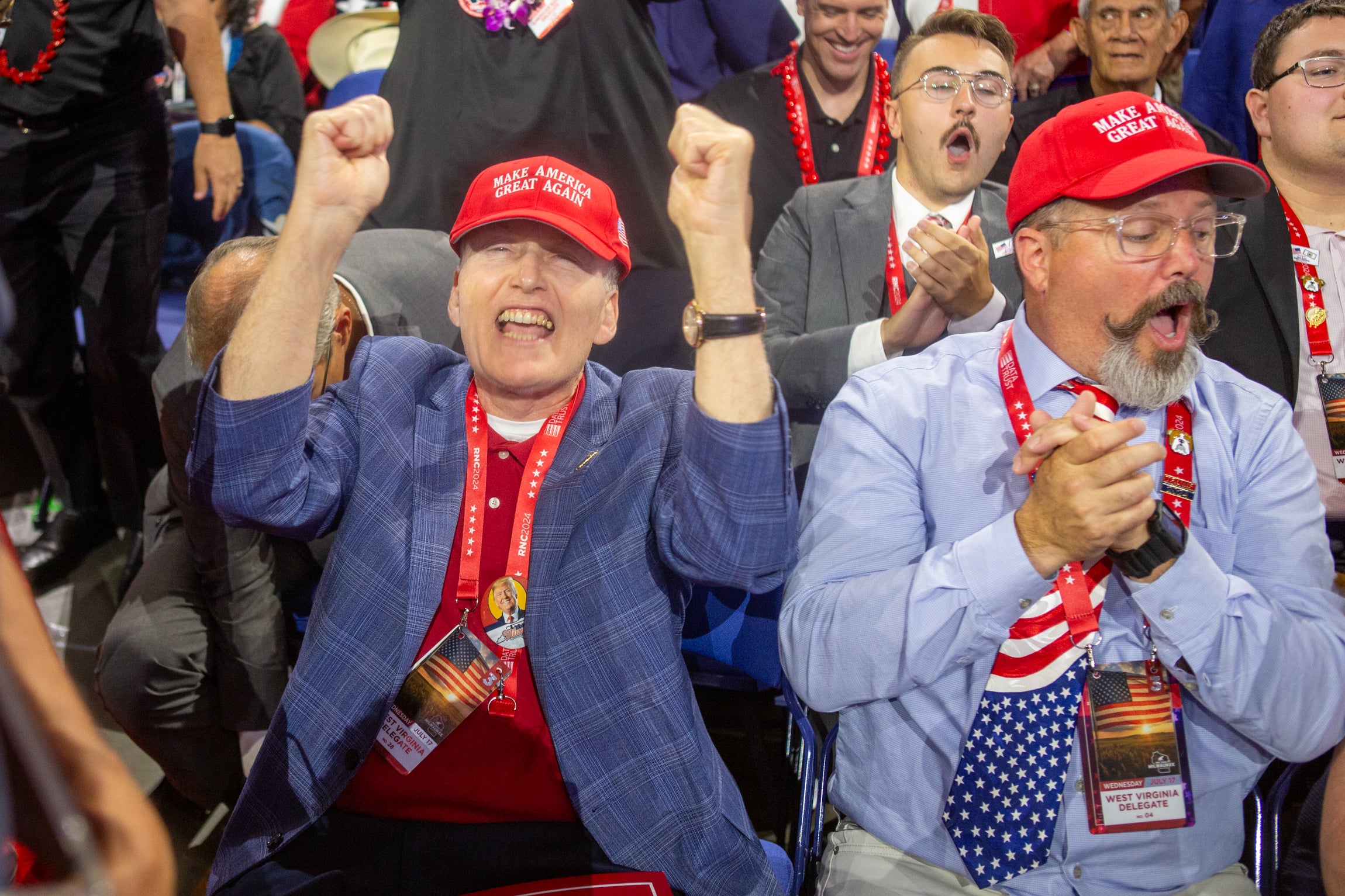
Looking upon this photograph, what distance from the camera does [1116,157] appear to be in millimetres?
1826

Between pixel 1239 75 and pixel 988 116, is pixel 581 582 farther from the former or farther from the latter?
pixel 1239 75

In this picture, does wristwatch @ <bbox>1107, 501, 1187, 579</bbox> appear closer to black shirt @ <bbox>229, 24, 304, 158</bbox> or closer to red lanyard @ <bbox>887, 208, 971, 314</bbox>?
red lanyard @ <bbox>887, 208, 971, 314</bbox>

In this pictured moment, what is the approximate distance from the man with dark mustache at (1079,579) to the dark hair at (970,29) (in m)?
1.04

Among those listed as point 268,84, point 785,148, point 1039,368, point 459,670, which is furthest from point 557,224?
point 268,84

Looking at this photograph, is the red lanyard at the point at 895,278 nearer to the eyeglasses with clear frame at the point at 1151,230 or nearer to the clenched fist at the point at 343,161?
the eyeglasses with clear frame at the point at 1151,230

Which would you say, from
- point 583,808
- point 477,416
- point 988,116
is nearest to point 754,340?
point 477,416

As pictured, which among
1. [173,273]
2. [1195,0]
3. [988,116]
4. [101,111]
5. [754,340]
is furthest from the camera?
[173,273]

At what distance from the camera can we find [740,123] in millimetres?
3381

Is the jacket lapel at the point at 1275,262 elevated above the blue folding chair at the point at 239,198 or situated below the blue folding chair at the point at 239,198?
below

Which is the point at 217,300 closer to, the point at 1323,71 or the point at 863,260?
the point at 863,260

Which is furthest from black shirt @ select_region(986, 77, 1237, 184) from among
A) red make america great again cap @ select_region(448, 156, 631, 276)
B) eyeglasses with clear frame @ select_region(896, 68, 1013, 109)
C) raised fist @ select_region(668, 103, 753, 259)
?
raised fist @ select_region(668, 103, 753, 259)

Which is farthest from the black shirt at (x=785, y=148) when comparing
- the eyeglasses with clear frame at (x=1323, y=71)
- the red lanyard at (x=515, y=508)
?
the red lanyard at (x=515, y=508)

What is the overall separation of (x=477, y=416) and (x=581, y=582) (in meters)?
0.39

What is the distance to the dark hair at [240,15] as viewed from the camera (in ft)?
14.6
